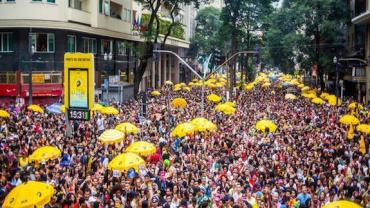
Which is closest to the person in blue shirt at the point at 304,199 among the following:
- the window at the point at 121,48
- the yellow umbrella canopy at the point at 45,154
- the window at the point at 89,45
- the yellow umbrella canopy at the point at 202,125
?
the yellow umbrella canopy at the point at 45,154

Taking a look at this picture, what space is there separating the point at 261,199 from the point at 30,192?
5884 millimetres

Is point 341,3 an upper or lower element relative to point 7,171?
upper

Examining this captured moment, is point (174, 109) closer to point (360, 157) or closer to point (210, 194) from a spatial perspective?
point (360, 157)

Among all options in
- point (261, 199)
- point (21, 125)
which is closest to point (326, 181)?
point (261, 199)

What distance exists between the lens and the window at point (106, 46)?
156 feet

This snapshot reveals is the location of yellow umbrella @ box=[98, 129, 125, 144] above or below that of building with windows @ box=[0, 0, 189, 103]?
below

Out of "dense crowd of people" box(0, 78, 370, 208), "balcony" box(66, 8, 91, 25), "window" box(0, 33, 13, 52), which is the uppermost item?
"balcony" box(66, 8, 91, 25)

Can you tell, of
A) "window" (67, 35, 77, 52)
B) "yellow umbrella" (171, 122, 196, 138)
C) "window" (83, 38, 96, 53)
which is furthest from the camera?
"window" (83, 38, 96, 53)

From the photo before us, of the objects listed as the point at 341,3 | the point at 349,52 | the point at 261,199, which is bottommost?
the point at 261,199

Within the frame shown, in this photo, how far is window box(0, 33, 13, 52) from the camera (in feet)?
125

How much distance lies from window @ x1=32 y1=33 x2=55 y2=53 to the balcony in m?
1.89

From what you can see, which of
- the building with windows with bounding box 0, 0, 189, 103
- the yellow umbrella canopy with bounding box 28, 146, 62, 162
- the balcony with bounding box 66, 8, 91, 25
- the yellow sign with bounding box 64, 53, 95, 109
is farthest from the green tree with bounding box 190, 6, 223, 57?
the yellow umbrella canopy with bounding box 28, 146, 62, 162

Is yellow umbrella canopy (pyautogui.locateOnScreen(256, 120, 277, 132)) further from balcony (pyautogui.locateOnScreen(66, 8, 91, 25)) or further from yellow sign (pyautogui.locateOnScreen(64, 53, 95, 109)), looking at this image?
balcony (pyautogui.locateOnScreen(66, 8, 91, 25))

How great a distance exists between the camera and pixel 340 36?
171ft
